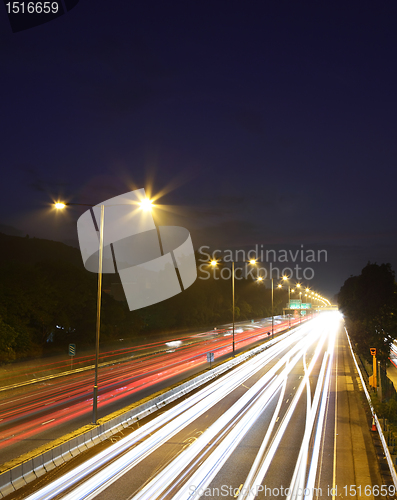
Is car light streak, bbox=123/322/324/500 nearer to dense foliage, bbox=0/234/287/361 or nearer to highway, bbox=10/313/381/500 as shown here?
highway, bbox=10/313/381/500

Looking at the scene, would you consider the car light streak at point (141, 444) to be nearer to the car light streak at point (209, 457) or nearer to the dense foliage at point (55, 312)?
the car light streak at point (209, 457)

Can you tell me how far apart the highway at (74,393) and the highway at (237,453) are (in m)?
3.60

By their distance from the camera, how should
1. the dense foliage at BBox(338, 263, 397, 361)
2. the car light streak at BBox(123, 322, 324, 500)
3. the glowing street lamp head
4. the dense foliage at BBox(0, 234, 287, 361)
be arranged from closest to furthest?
the car light streak at BBox(123, 322, 324, 500), the glowing street lamp head, the dense foliage at BBox(0, 234, 287, 361), the dense foliage at BBox(338, 263, 397, 361)

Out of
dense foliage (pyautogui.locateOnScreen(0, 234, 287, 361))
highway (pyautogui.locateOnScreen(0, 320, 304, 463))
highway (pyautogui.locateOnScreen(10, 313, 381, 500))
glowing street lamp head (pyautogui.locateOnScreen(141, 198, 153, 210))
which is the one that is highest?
glowing street lamp head (pyautogui.locateOnScreen(141, 198, 153, 210))

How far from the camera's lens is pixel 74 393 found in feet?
80.3

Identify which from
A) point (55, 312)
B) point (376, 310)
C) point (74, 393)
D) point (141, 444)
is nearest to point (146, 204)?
point (141, 444)

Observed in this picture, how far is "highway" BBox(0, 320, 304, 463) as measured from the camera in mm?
16297

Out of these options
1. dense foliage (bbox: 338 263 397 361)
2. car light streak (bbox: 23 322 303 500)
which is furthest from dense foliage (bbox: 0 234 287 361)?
dense foliage (bbox: 338 263 397 361)

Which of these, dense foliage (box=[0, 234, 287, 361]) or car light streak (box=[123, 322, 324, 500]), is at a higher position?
dense foliage (box=[0, 234, 287, 361])

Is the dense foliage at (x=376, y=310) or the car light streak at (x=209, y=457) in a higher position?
the dense foliage at (x=376, y=310)

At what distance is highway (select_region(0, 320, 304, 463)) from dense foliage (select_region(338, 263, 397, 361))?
644 inches

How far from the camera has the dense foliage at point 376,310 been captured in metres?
43.7

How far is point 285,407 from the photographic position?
65.2ft

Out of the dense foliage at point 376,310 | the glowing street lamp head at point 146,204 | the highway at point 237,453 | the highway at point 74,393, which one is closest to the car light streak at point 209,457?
the highway at point 237,453
